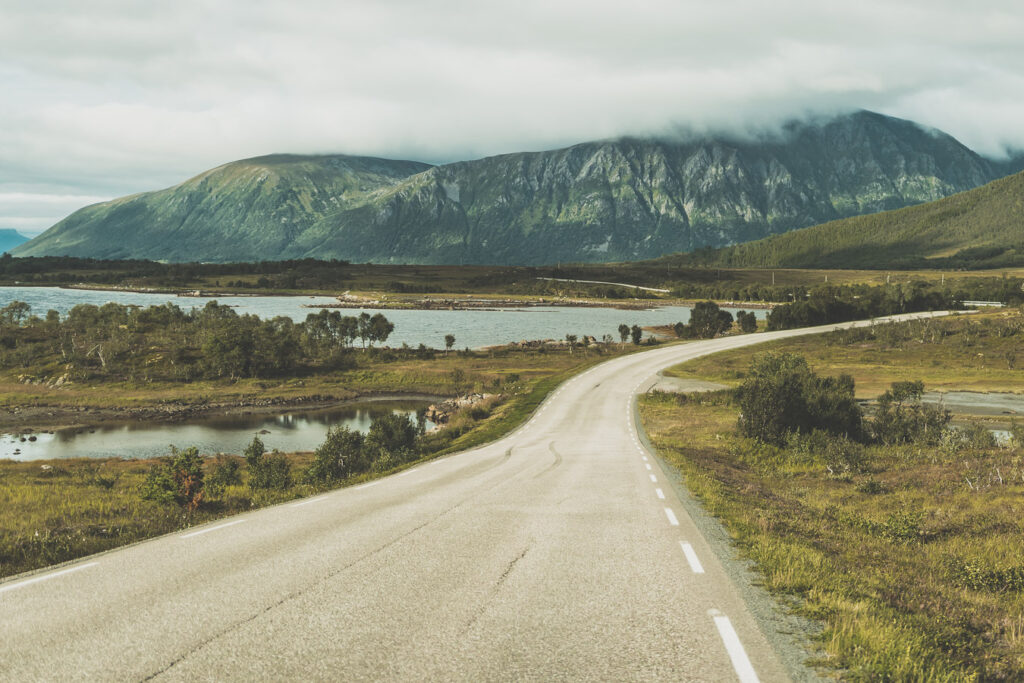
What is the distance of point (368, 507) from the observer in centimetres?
1425

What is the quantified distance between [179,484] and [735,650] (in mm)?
15887

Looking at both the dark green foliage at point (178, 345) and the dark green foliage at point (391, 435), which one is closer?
the dark green foliage at point (391, 435)

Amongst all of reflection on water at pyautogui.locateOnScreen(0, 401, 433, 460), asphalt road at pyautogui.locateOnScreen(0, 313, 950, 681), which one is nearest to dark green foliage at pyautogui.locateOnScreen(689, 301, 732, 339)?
reflection on water at pyautogui.locateOnScreen(0, 401, 433, 460)

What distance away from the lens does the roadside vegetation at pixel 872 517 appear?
22.5 ft

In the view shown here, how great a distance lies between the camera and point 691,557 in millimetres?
10211

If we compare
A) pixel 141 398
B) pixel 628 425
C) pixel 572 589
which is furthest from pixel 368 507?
pixel 141 398

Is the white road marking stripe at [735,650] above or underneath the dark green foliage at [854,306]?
underneath

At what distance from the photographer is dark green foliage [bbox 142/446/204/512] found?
16875 millimetres

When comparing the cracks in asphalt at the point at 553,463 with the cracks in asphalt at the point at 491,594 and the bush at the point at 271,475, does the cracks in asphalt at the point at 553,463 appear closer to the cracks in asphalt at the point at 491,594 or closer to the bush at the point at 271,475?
the cracks in asphalt at the point at 491,594

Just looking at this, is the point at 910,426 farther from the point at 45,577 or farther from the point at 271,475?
the point at 45,577

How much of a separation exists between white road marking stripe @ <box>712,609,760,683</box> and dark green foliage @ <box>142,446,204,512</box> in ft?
45.7

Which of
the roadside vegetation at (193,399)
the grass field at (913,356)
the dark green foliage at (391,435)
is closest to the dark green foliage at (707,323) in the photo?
the roadside vegetation at (193,399)

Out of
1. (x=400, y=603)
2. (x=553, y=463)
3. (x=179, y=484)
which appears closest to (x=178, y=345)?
(x=179, y=484)

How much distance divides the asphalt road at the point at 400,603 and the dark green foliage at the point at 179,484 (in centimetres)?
401
